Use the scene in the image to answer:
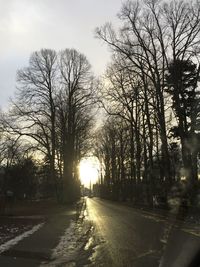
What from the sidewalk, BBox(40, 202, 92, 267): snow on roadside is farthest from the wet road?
the sidewalk

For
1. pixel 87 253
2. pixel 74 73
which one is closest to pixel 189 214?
pixel 87 253

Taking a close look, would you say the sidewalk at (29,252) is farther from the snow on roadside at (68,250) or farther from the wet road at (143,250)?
the wet road at (143,250)

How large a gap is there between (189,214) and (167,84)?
1515 cm

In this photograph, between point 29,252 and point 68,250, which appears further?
point 68,250

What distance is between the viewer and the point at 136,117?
54281 millimetres

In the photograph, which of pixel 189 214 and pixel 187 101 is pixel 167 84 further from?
pixel 189 214

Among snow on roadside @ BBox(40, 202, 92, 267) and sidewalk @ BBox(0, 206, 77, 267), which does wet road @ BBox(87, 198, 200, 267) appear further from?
sidewalk @ BBox(0, 206, 77, 267)

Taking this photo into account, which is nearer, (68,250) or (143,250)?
(143,250)

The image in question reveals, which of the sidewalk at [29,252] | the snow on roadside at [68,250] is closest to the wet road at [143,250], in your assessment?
the snow on roadside at [68,250]

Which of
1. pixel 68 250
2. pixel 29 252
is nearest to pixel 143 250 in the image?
pixel 68 250

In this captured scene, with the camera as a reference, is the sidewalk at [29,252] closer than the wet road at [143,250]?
No

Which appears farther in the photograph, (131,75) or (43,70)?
(43,70)

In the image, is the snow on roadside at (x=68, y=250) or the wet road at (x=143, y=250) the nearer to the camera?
the wet road at (x=143, y=250)

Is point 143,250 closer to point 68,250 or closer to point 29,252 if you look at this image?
point 68,250
